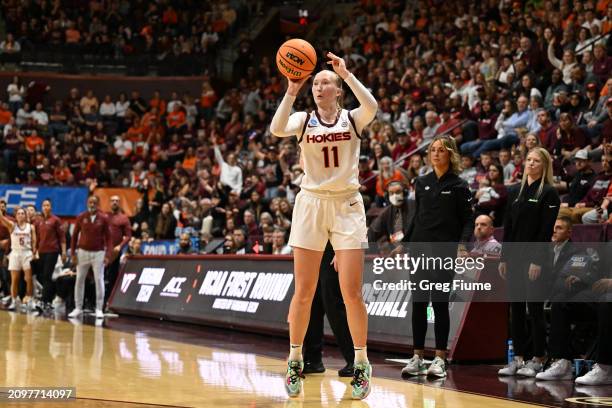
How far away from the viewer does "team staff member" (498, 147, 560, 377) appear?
26.0ft

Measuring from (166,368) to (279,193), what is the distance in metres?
9.57

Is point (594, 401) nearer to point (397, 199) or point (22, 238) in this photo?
point (397, 199)

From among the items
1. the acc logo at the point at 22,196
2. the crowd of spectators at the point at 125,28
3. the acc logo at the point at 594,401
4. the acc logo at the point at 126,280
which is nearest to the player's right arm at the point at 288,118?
the acc logo at the point at 594,401

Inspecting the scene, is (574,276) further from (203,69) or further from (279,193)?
(203,69)

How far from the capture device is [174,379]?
24.0ft

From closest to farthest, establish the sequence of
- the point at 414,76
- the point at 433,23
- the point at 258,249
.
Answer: the point at 258,249 < the point at 414,76 < the point at 433,23

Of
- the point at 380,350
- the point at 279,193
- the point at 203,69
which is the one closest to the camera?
the point at 380,350

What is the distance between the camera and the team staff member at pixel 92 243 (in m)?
15.1

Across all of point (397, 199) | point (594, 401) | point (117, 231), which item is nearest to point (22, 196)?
point (117, 231)

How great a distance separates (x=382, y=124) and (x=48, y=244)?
703 cm

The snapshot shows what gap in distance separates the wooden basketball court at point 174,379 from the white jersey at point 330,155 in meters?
1.53

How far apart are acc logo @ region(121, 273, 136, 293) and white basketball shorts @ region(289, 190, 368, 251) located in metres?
10.7

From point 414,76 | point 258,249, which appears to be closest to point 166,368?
point 258,249

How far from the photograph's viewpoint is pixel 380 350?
10000 millimetres
